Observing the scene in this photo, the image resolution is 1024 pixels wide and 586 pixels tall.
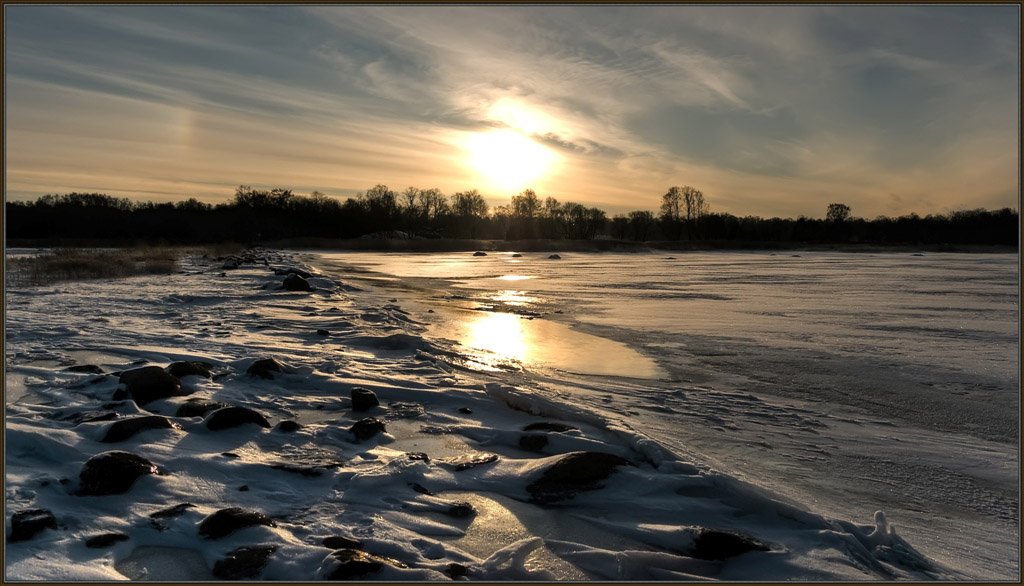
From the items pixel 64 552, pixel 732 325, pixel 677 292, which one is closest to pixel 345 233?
pixel 677 292

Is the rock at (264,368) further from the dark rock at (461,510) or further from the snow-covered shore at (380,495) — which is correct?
the dark rock at (461,510)

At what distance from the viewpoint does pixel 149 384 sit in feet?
16.8

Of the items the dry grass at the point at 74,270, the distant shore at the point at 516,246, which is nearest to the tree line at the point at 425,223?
the distant shore at the point at 516,246

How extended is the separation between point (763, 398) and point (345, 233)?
99602mm

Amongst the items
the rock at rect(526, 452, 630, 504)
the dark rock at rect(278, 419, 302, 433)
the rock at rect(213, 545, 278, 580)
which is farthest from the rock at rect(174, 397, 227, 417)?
the rock at rect(526, 452, 630, 504)

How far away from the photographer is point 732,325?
36.0 ft

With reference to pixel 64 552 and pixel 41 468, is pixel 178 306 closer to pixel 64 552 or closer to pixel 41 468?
pixel 41 468

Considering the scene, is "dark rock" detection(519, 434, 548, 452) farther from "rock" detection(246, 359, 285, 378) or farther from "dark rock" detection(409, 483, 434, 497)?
"rock" detection(246, 359, 285, 378)

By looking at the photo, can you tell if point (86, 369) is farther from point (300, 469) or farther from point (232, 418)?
point (300, 469)

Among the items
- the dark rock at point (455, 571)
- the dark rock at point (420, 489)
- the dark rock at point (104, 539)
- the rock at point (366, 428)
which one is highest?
the rock at point (366, 428)

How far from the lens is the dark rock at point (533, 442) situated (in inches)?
176

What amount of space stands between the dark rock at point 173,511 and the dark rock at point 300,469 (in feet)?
2.10

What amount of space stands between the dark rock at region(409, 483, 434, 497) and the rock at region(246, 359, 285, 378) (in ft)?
9.69

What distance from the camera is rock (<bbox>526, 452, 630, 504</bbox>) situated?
3719 mm
